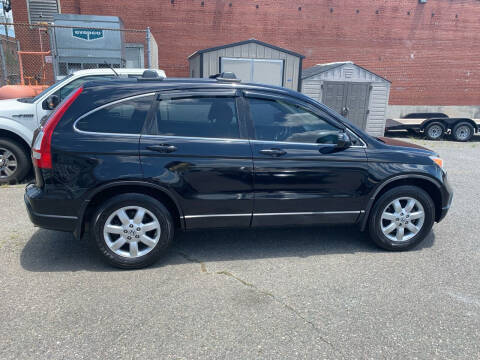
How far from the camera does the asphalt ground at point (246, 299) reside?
257 cm

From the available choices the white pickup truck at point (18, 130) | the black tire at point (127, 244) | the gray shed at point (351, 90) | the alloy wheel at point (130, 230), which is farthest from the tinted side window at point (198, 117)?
the gray shed at point (351, 90)

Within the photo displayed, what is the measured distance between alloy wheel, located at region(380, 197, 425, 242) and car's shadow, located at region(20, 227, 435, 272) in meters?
0.25

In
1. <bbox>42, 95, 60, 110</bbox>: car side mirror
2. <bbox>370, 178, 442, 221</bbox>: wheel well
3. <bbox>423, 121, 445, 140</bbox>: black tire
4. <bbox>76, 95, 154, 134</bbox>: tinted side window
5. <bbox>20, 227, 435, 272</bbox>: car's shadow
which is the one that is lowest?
<bbox>423, 121, 445, 140</bbox>: black tire

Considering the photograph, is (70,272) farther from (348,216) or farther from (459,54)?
(459,54)

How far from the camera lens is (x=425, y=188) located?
167 inches

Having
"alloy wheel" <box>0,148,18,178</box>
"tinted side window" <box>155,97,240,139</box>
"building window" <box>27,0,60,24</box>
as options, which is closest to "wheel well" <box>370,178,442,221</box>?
"tinted side window" <box>155,97,240,139</box>

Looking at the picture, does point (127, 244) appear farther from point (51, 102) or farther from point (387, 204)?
point (51, 102)

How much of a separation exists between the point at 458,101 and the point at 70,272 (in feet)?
79.6

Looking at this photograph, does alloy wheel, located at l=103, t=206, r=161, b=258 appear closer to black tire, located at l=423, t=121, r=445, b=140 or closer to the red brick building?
black tire, located at l=423, t=121, r=445, b=140

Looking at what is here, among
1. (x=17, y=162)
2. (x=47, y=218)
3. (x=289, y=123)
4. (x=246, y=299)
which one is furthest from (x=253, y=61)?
(x=246, y=299)

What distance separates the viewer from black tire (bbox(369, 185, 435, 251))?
405 centimetres

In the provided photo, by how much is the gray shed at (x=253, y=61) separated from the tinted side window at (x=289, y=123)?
32.2 feet

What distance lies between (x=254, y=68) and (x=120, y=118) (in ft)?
35.1

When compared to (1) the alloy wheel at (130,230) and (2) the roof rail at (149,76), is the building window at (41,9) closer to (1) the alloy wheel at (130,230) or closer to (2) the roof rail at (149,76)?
(2) the roof rail at (149,76)
